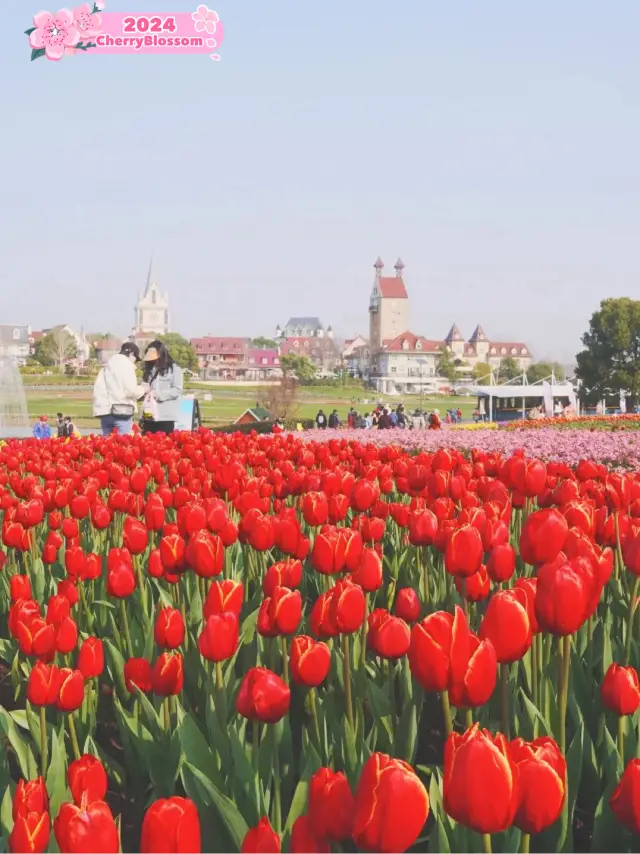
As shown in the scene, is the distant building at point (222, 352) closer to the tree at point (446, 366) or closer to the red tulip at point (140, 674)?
the tree at point (446, 366)

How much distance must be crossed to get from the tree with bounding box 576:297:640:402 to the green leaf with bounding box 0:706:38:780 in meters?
56.5

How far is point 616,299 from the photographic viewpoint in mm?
58281

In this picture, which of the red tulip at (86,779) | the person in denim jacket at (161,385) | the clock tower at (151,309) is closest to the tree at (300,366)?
the clock tower at (151,309)

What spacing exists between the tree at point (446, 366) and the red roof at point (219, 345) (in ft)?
174

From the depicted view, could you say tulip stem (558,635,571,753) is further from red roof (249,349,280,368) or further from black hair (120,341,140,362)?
red roof (249,349,280,368)

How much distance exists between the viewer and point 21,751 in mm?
2402

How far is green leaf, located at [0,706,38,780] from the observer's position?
231cm

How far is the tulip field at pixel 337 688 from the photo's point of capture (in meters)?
1.33

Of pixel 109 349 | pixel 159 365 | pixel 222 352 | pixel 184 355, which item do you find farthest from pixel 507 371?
pixel 159 365

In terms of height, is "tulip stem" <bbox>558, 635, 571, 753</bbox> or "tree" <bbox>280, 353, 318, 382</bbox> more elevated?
"tree" <bbox>280, 353, 318, 382</bbox>

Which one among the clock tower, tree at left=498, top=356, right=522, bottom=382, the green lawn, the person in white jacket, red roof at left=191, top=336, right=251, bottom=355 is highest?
the clock tower

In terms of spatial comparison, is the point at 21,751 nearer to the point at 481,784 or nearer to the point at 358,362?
the point at 481,784

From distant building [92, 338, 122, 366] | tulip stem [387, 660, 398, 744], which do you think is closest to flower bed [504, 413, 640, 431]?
distant building [92, 338, 122, 366]

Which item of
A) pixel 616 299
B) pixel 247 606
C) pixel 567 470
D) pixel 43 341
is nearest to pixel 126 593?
pixel 247 606
